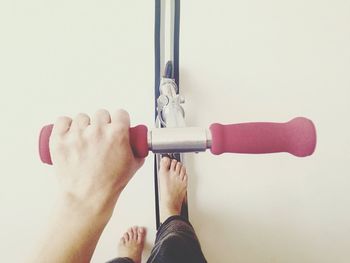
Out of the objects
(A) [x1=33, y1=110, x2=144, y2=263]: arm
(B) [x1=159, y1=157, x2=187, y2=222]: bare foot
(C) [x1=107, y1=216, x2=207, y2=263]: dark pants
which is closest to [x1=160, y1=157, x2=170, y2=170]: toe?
(B) [x1=159, y1=157, x2=187, y2=222]: bare foot

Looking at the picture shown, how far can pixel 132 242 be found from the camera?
0.80 meters

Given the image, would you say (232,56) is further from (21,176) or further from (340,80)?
(21,176)

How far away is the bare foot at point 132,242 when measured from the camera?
774 millimetres

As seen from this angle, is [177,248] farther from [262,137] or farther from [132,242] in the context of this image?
[262,137]

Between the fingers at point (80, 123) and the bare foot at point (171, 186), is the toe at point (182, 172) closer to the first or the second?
the bare foot at point (171, 186)

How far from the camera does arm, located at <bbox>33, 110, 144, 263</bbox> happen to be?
37 centimetres

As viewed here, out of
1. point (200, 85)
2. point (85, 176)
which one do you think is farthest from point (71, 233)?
point (200, 85)

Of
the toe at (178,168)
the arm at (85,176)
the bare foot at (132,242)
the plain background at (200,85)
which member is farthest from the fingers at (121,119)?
the bare foot at (132,242)

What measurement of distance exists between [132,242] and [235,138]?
559 mm

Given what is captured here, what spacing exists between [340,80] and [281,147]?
1.32 feet

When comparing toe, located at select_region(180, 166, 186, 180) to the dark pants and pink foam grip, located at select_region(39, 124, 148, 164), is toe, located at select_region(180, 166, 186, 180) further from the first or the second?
pink foam grip, located at select_region(39, 124, 148, 164)

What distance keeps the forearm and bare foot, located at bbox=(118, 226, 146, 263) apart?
39cm

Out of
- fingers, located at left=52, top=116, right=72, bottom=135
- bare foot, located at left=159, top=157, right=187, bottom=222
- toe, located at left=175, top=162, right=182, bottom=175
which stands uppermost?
fingers, located at left=52, top=116, right=72, bottom=135

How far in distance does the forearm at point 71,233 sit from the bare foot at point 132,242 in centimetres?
39
